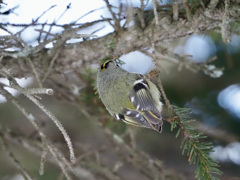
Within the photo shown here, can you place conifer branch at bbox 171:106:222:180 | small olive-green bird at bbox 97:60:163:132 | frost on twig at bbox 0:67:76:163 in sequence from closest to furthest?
frost on twig at bbox 0:67:76:163, conifer branch at bbox 171:106:222:180, small olive-green bird at bbox 97:60:163:132

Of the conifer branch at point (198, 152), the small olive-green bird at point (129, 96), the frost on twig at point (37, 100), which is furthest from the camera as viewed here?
the small olive-green bird at point (129, 96)

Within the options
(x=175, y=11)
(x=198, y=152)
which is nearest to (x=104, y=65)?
(x=175, y=11)

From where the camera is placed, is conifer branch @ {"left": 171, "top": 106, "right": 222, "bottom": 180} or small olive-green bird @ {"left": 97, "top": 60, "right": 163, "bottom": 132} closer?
conifer branch @ {"left": 171, "top": 106, "right": 222, "bottom": 180}

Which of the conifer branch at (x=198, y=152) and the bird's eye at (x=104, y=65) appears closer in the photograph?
the conifer branch at (x=198, y=152)

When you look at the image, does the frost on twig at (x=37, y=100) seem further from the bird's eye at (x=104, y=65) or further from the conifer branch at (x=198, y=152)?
the bird's eye at (x=104, y=65)

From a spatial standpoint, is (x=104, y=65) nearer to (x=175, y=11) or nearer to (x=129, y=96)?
(x=129, y=96)

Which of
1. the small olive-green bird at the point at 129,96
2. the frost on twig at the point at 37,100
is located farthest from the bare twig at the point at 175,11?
the frost on twig at the point at 37,100

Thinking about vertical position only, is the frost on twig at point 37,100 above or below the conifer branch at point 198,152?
above

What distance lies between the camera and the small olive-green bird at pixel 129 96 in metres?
1.27

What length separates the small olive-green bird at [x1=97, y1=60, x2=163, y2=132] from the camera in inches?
50.1

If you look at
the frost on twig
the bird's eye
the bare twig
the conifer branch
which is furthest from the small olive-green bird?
the frost on twig

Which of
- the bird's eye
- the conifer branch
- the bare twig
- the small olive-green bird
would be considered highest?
the bare twig

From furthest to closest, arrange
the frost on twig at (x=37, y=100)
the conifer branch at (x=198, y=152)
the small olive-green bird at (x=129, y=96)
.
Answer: the small olive-green bird at (x=129, y=96) < the conifer branch at (x=198, y=152) < the frost on twig at (x=37, y=100)

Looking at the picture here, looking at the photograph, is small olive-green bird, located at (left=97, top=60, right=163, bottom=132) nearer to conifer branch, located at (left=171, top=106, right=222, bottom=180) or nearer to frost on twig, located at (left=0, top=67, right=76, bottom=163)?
conifer branch, located at (left=171, top=106, right=222, bottom=180)
